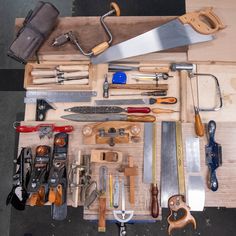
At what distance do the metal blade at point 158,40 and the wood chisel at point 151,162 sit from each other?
1.33ft

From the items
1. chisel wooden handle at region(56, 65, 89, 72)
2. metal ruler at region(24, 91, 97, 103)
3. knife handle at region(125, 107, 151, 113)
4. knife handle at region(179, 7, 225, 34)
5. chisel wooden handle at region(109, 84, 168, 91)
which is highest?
knife handle at region(179, 7, 225, 34)

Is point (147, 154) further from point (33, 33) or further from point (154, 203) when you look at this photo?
point (33, 33)

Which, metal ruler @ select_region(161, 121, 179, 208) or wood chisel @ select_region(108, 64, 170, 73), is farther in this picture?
wood chisel @ select_region(108, 64, 170, 73)

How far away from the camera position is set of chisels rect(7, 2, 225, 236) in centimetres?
152

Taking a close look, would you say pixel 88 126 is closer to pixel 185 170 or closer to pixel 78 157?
pixel 78 157

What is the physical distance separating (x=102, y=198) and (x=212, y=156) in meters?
0.57

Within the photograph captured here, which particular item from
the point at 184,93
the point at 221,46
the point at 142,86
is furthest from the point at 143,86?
the point at 221,46

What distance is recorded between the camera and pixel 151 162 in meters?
1.56

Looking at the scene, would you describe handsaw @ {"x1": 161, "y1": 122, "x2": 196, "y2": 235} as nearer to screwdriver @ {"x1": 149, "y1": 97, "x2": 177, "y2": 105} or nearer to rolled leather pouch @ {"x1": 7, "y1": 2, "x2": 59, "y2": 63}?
screwdriver @ {"x1": 149, "y1": 97, "x2": 177, "y2": 105}

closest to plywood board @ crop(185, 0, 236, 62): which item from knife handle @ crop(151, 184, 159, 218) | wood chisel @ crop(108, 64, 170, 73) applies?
wood chisel @ crop(108, 64, 170, 73)

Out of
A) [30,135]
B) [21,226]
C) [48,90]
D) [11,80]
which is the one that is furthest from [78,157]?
[11,80]

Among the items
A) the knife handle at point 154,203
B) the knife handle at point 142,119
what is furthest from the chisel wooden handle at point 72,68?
the knife handle at point 154,203

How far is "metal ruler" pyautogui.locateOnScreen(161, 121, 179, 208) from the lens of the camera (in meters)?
1.54

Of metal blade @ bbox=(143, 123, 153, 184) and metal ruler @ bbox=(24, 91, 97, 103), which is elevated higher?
metal ruler @ bbox=(24, 91, 97, 103)
